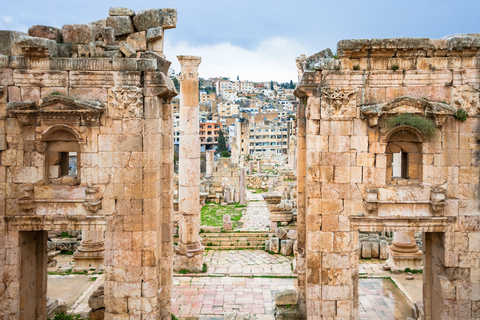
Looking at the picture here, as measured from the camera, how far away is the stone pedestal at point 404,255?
14.2 metres

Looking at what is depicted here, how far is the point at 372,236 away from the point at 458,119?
9585mm

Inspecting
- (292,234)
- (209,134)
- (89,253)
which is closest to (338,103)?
(292,234)

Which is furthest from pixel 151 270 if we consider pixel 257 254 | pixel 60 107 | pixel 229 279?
pixel 257 254

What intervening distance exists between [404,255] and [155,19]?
1179 cm

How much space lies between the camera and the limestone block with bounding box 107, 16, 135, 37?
375 inches

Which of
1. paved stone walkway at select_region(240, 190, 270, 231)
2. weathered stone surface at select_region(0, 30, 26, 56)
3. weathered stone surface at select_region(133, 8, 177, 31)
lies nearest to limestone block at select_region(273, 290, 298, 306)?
weathered stone surface at select_region(133, 8, 177, 31)

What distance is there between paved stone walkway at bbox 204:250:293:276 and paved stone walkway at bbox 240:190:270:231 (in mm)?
3174

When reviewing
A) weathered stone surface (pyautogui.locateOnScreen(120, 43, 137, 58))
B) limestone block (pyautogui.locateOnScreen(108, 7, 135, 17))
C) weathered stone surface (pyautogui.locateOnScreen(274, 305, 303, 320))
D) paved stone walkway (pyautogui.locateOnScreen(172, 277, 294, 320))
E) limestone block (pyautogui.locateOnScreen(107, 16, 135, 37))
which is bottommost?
paved stone walkway (pyautogui.locateOnScreen(172, 277, 294, 320))

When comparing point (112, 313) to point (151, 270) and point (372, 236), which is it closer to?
point (151, 270)

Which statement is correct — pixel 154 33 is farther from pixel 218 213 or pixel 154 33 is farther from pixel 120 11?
pixel 218 213

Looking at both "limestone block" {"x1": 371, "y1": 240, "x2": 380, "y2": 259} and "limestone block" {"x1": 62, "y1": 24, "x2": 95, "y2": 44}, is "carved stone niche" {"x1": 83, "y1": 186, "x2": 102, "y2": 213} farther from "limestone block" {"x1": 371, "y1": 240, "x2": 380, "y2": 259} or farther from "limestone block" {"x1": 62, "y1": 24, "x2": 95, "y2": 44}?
"limestone block" {"x1": 371, "y1": 240, "x2": 380, "y2": 259}

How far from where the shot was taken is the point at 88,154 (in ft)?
28.5

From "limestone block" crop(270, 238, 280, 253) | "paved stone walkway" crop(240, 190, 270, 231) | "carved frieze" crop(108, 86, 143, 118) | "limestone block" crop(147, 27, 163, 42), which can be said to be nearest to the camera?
"carved frieze" crop(108, 86, 143, 118)

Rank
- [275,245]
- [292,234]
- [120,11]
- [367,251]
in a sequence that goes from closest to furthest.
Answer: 1. [120,11]
2. [367,251]
3. [275,245]
4. [292,234]
